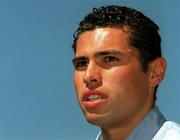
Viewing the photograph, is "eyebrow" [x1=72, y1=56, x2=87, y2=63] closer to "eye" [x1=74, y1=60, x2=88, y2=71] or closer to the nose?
"eye" [x1=74, y1=60, x2=88, y2=71]

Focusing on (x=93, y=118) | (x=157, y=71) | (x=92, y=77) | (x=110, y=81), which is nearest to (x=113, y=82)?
(x=110, y=81)

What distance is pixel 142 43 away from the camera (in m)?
3.07

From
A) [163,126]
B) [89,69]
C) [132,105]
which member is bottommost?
[163,126]

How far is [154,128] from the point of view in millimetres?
2896

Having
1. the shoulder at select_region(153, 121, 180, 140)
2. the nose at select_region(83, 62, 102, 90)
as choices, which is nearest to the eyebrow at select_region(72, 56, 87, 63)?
the nose at select_region(83, 62, 102, 90)

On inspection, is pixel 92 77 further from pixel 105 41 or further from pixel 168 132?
pixel 168 132

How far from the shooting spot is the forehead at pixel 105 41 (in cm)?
291

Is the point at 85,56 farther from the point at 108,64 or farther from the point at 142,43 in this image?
the point at 142,43

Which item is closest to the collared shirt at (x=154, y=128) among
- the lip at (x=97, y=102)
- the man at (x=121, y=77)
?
the man at (x=121, y=77)

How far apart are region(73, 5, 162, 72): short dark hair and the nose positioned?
355mm

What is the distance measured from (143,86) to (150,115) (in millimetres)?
221

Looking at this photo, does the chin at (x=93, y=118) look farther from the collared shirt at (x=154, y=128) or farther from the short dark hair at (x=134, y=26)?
the short dark hair at (x=134, y=26)

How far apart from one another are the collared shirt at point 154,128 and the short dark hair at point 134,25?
14.2 inches

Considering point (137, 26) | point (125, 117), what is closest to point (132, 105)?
point (125, 117)
